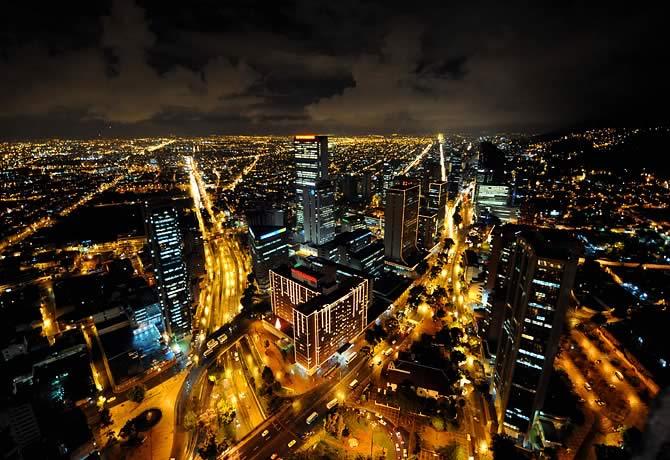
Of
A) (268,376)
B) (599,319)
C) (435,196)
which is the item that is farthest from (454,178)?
(268,376)

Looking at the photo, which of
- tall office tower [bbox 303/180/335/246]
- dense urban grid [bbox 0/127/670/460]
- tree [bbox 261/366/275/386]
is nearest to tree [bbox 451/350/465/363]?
dense urban grid [bbox 0/127/670/460]

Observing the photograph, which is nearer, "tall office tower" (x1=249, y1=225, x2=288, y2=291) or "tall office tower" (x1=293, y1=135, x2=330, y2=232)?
"tall office tower" (x1=249, y1=225, x2=288, y2=291)

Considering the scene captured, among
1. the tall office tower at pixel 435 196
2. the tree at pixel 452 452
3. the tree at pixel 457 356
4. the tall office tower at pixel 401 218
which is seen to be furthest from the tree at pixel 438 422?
the tall office tower at pixel 435 196

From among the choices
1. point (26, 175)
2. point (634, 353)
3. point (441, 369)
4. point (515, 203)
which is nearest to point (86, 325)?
point (441, 369)

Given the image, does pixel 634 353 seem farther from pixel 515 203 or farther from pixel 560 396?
pixel 515 203

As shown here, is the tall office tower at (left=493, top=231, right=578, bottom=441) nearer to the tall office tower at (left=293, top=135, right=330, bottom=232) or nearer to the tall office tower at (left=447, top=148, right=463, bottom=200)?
the tall office tower at (left=293, top=135, right=330, bottom=232)
